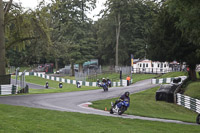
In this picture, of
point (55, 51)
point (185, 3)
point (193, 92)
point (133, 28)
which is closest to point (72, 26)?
point (133, 28)

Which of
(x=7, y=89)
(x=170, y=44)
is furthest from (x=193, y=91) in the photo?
(x=7, y=89)

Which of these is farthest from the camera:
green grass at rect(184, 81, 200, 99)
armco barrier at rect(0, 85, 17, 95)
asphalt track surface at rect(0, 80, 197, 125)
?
armco barrier at rect(0, 85, 17, 95)

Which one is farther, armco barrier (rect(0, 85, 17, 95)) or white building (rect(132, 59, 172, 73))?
white building (rect(132, 59, 172, 73))

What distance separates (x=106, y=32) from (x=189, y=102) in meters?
48.4

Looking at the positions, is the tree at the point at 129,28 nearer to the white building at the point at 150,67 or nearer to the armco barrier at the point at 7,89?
the white building at the point at 150,67

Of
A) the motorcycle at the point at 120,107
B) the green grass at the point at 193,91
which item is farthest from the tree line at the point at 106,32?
the motorcycle at the point at 120,107

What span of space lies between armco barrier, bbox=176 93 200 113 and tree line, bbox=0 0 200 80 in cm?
378

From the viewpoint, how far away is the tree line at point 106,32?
2877 cm

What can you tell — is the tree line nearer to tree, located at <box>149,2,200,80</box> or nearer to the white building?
tree, located at <box>149,2,200,80</box>

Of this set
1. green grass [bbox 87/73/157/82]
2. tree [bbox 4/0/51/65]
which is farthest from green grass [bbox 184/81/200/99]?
green grass [bbox 87/73/157/82]

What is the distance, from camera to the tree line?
28.8 meters

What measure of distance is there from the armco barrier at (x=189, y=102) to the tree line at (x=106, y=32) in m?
3.78

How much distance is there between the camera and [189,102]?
2375 cm

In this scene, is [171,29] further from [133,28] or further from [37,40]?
[133,28]
